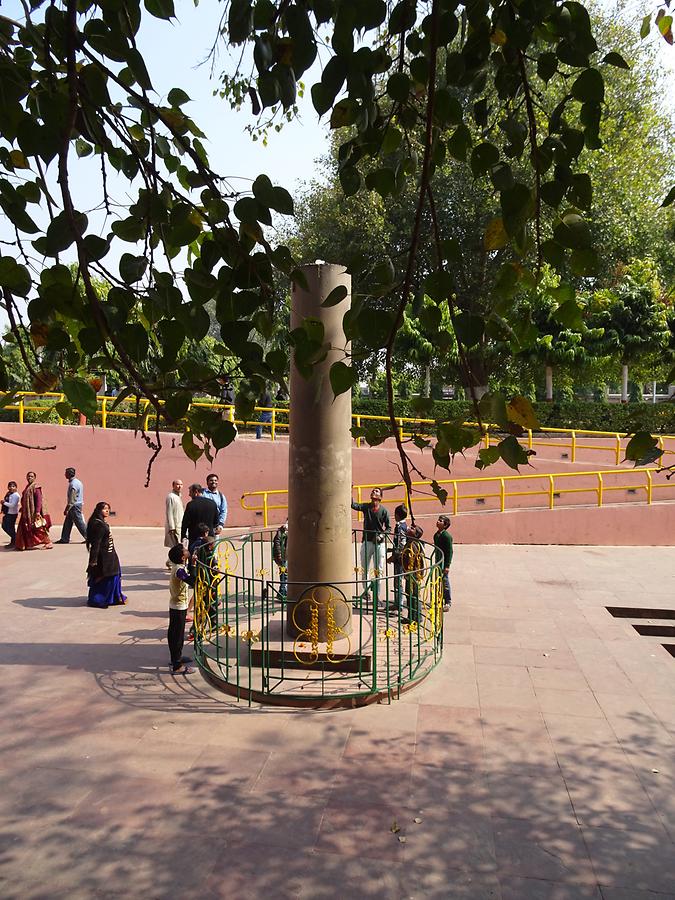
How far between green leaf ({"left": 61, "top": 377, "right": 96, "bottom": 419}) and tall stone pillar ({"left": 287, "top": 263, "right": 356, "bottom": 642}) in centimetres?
492

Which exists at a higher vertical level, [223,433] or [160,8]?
[160,8]

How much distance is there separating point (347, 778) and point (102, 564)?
17.8 ft

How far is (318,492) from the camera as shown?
7496 mm

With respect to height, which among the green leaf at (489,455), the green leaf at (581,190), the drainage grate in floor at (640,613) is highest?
the green leaf at (581,190)

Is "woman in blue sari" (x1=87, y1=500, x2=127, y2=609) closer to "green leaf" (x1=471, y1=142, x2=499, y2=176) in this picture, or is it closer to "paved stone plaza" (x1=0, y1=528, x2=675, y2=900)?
"paved stone plaza" (x1=0, y1=528, x2=675, y2=900)

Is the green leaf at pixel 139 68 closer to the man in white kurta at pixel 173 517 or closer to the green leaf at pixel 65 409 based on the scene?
the green leaf at pixel 65 409

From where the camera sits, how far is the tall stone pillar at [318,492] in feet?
24.3

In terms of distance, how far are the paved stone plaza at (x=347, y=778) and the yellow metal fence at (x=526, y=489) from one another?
6.93 m

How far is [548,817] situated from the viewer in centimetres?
492

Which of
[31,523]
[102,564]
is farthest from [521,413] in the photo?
[31,523]

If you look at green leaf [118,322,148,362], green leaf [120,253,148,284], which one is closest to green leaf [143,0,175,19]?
green leaf [120,253,148,284]

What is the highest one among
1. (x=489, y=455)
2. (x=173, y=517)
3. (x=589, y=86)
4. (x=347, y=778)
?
(x=589, y=86)

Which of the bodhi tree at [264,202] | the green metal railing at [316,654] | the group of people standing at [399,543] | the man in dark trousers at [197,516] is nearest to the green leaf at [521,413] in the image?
the bodhi tree at [264,202]

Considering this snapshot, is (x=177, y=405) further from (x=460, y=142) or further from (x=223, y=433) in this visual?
(x=460, y=142)
